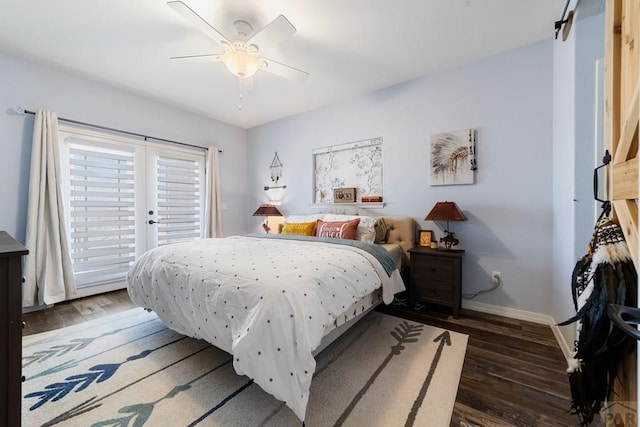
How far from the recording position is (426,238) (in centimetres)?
285

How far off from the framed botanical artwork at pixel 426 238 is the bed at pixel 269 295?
0.69 m

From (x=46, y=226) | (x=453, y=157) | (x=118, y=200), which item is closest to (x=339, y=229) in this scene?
(x=453, y=157)

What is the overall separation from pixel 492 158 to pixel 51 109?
480 centimetres

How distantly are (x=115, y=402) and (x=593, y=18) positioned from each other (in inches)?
148

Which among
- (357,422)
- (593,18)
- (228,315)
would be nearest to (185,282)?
(228,315)

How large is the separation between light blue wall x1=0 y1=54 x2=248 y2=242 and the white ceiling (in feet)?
0.60

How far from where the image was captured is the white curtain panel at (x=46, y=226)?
8.61 feet

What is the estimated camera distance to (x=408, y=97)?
3.07 meters

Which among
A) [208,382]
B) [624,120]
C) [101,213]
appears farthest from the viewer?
[101,213]

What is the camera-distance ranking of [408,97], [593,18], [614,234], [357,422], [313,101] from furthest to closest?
[313,101]
[408,97]
[593,18]
[357,422]
[614,234]

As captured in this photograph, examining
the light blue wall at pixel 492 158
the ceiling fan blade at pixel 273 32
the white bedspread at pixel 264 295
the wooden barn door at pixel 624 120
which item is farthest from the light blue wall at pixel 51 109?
the wooden barn door at pixel 624 120

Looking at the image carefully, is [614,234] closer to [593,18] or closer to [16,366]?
[593,18]

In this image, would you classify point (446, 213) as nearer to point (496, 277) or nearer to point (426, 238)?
point (426, 238)

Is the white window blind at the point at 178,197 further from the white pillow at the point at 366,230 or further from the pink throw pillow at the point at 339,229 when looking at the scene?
the white pillow at the point at 366,230
